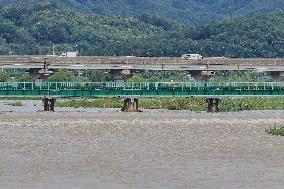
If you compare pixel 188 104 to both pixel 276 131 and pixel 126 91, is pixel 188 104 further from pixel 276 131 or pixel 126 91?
pixel 276 131

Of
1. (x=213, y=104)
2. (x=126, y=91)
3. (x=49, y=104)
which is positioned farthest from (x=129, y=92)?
(x=213, y=104)

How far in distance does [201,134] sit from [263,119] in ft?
70.1

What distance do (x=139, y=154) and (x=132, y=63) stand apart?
91.0m

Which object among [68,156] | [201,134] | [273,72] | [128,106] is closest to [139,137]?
[201,134]

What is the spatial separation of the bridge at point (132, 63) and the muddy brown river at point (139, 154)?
181 feet

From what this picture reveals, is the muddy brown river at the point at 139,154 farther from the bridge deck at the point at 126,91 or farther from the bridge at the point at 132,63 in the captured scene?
the bridge at the point at 132,63

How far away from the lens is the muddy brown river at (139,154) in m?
48.1

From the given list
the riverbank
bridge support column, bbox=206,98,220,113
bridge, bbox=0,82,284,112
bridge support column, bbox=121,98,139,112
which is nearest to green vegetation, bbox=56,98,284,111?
the riverbank

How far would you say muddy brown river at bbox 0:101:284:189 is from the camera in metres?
48.1

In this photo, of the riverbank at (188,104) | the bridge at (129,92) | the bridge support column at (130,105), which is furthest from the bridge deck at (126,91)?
the riverbank at (188,104)

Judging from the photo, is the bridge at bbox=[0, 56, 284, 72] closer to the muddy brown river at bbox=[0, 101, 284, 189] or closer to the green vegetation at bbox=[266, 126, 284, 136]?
the muddy brown river at bbox=[0, 101, 284, 189]

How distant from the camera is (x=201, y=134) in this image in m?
75.2

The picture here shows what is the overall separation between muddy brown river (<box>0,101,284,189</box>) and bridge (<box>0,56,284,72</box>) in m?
55.1

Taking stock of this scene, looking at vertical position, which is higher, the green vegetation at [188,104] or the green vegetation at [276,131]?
the green vegetation at [188,104]
